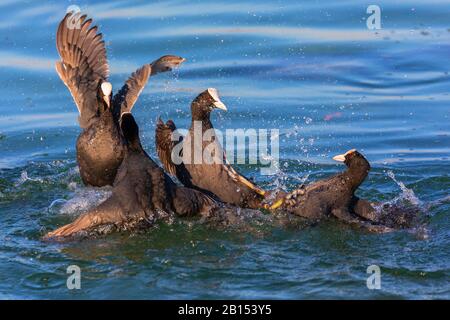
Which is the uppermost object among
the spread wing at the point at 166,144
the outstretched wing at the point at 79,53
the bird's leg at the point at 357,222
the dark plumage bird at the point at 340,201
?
the outstretched wing at the point at 79,53

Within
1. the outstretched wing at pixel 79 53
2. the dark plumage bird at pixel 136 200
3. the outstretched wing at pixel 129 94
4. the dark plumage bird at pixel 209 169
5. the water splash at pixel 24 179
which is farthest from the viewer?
the outstretched wing at pixel 79 53

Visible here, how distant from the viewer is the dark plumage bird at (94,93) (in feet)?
27.7

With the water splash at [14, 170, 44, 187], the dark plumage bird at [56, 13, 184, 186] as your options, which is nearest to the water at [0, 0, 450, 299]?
the water splash at [14, 170, 44, 187]

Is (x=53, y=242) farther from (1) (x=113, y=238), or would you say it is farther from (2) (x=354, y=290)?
(2) (x=354, y=290)

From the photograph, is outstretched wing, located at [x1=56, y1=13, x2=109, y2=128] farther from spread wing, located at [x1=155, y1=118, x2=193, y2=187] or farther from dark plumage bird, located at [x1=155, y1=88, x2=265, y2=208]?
dark plumage bird, located at [x1=155, y1=88, x2=265, y2=208]

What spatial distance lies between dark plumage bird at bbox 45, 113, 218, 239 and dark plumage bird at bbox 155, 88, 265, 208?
0.43 metres

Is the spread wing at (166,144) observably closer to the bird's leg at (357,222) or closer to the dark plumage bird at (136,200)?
the dark plumage bird at (136,200)

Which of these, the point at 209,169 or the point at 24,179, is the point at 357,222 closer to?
the point at 209,169

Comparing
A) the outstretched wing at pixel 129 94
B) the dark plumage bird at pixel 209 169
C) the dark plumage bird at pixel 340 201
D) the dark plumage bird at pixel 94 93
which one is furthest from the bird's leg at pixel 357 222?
the outstretched wing at pixel 129 94

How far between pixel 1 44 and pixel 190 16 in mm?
2601

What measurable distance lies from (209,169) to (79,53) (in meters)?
2.28

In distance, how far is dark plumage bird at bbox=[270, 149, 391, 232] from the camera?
24.5 ft

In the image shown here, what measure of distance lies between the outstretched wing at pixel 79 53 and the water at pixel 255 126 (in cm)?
90
